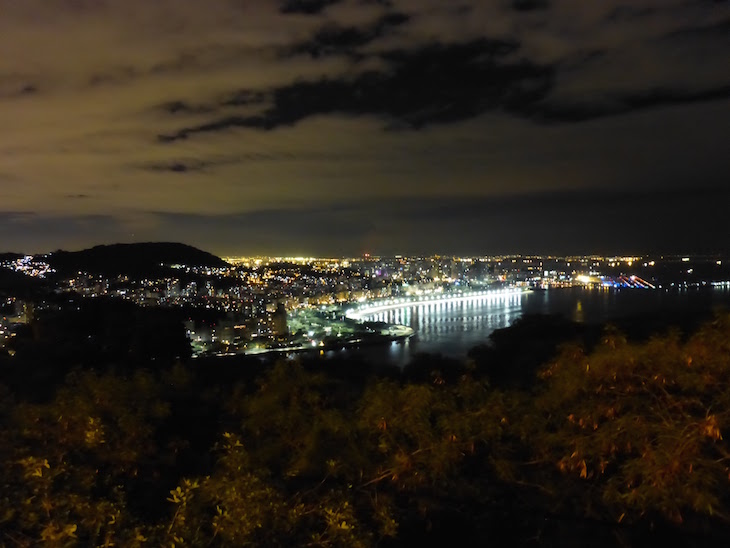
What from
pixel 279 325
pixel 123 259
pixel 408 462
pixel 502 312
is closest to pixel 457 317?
pixel 502 312

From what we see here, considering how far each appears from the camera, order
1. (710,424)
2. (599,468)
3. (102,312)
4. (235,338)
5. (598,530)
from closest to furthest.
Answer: (710,424) < (598,530) < (599,468) < (102,312) < (235,338)

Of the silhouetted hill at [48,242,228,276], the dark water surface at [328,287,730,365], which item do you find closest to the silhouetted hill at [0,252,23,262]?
the silhouetted hill at [48,242,228,276]

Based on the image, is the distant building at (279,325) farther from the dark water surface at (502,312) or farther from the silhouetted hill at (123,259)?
the silhouetted hill at (123,259)

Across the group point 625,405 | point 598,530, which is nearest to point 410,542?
point 598,530

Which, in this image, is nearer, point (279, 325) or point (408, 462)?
point (408, 462)

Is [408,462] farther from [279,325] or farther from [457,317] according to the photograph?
[457,317]

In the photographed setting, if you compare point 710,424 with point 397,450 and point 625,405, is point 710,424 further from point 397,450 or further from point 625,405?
point 397,450

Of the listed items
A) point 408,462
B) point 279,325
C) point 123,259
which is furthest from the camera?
point 123,259
